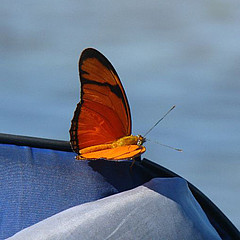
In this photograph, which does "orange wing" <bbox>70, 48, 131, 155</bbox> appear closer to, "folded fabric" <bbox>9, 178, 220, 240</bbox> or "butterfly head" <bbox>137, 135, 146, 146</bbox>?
"butterfly head" <bbox>137, 135, 146, 146</bbox>

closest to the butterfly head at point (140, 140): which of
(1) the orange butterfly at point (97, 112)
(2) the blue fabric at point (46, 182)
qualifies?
(1) the orange butterfly at point (97, 112)

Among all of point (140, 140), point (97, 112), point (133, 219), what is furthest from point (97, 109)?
point (133, 219)

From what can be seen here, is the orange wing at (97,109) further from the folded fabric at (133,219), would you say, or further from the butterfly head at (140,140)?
the folded fabric at (133,219)

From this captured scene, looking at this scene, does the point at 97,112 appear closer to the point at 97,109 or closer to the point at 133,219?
the point at 97,109

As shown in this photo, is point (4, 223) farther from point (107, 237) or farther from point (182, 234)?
point (182, 234)

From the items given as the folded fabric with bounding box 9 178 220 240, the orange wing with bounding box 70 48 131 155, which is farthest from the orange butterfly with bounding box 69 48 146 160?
the folded fabric with bounding box 9 178 220 240

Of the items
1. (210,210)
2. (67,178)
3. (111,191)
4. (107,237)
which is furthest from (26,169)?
(210,210)
